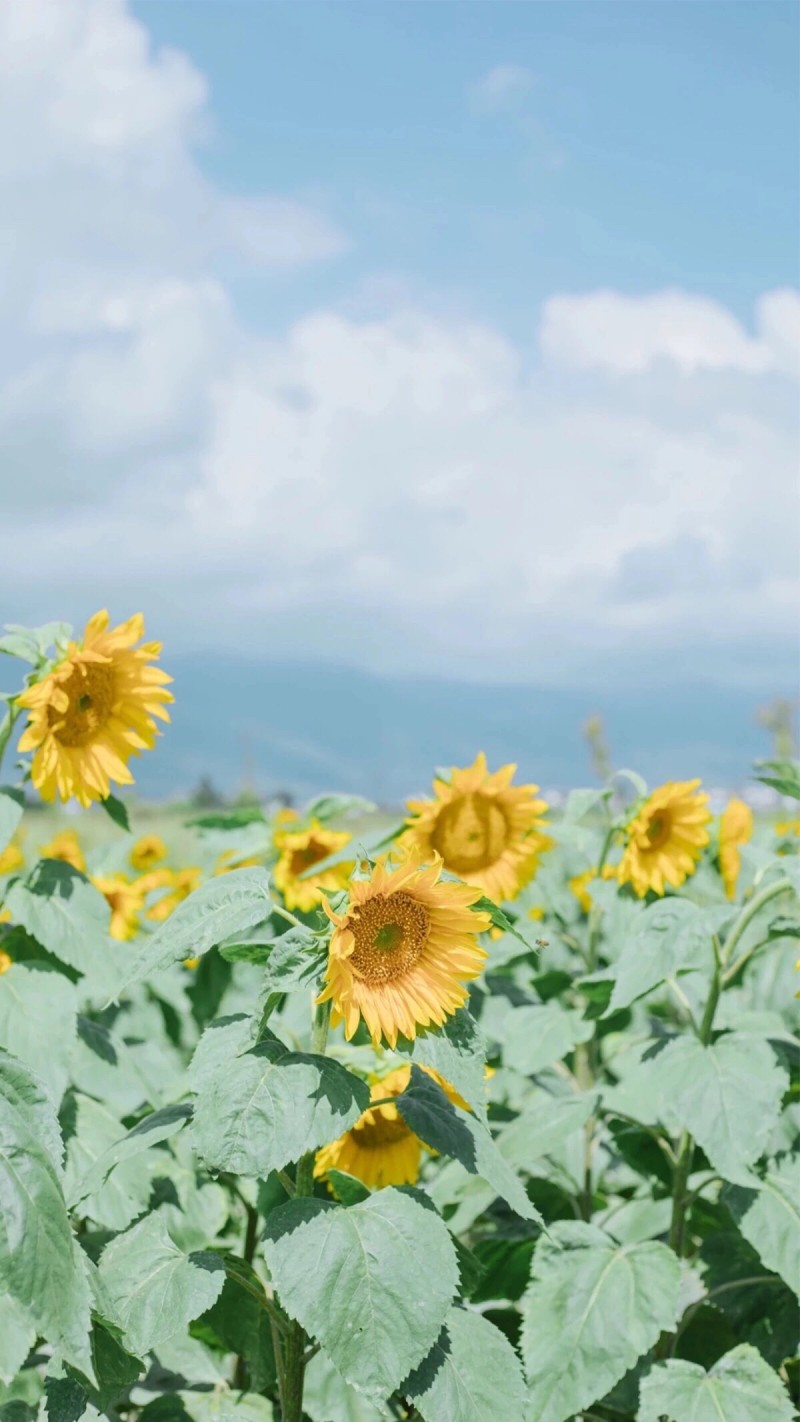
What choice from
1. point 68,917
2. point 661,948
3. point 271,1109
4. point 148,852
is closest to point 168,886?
point 148,852

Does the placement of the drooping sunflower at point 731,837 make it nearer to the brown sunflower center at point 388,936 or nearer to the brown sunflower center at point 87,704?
the brown sunflower center at point 87,704

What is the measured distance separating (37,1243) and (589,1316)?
4.77 feet

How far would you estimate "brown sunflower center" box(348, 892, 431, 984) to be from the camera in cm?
222

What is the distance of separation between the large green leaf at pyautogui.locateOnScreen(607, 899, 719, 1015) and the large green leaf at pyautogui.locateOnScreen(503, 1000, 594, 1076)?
602mm

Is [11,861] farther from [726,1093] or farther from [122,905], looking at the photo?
[726,1093]

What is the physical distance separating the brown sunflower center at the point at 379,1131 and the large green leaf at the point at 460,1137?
1.60ft

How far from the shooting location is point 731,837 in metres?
4.25

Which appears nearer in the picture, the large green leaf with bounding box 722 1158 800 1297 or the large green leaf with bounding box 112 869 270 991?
the large green leaf with bounding box 112 869 270 991

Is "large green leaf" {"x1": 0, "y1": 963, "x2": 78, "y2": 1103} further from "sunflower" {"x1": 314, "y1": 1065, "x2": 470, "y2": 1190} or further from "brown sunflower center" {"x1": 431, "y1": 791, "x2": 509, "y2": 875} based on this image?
"brown sunflower center" {"x1": 431, "y1": 791, "x2": 509, "y2": 875}

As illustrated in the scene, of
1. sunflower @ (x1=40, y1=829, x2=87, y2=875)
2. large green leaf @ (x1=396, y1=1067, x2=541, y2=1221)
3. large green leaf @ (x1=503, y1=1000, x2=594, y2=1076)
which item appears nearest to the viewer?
large green leaf @ (x1=396, y1=1067, x2=541, y2=1221)

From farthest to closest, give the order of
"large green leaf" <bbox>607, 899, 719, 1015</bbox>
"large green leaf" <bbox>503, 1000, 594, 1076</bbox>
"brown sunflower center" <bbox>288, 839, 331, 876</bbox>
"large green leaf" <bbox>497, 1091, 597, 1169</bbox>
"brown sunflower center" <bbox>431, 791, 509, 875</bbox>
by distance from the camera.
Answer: "brown sunflower center" <bbox>288, 839, 331, 876</bbox>
"brown sunflower center" <bbox>431, 791, 509, 875</bbox>
"large green leaf" <bbox>503, 1000, 594, 1076</bbox>
"large green leaf" <bbox>497, 1091, 597, 1169</bbox>
"large green leaf" <bbox>607, 899, 719, 1015</bbox>

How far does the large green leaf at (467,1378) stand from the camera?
2.15 meters

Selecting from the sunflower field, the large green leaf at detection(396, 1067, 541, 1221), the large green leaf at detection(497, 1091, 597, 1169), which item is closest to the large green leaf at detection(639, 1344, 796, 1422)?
the sunflower field

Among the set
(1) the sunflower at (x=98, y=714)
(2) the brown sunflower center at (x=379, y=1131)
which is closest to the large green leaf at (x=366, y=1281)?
(2) the brown sunflower center at (x=379, y=1131)
